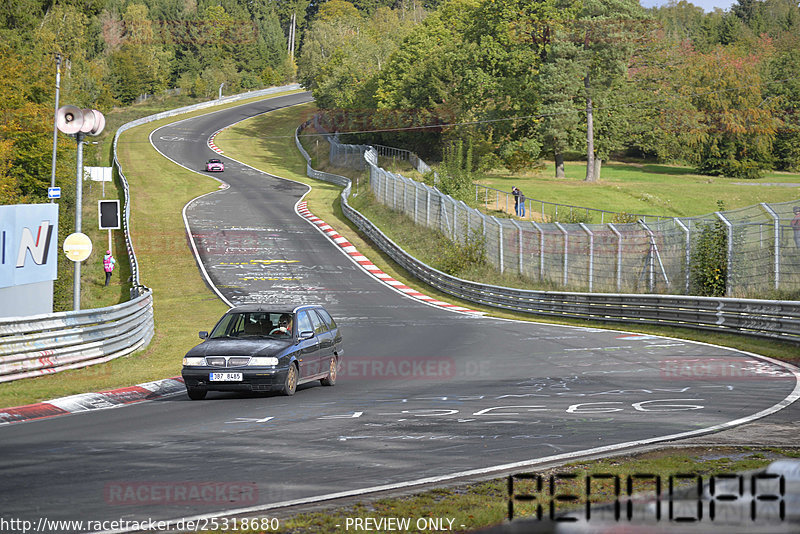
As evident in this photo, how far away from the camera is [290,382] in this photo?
45.2 ft

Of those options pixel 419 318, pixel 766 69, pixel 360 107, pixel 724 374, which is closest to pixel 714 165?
pixel 766 69

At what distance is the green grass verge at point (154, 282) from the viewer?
15438 millimetres

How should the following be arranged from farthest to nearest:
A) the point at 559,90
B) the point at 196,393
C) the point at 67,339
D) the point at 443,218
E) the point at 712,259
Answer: the point at 559,90 < the point at 443,218 < the point at 712,259 < the point at 67,339 < the point at 196,393

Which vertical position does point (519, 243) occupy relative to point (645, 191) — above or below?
below

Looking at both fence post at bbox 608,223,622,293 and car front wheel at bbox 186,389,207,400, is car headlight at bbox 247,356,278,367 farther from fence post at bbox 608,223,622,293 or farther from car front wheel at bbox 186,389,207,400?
fence post at bbox 608,223,622,293

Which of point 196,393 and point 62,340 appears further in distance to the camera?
point 62,340

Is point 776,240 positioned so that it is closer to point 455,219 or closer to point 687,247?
point 687,247

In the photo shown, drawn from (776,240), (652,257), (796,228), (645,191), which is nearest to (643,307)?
(652,257)

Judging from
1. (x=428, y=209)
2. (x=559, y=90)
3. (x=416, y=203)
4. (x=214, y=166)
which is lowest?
(x=428, y=209)

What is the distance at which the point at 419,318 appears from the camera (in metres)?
28.7

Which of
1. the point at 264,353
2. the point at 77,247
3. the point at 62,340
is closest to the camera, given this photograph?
the point at 264,353

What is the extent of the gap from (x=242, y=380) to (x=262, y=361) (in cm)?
42

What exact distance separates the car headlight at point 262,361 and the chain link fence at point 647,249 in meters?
13.1

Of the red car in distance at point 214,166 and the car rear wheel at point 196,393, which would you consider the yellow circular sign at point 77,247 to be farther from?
the red car in distance at point 214,166
